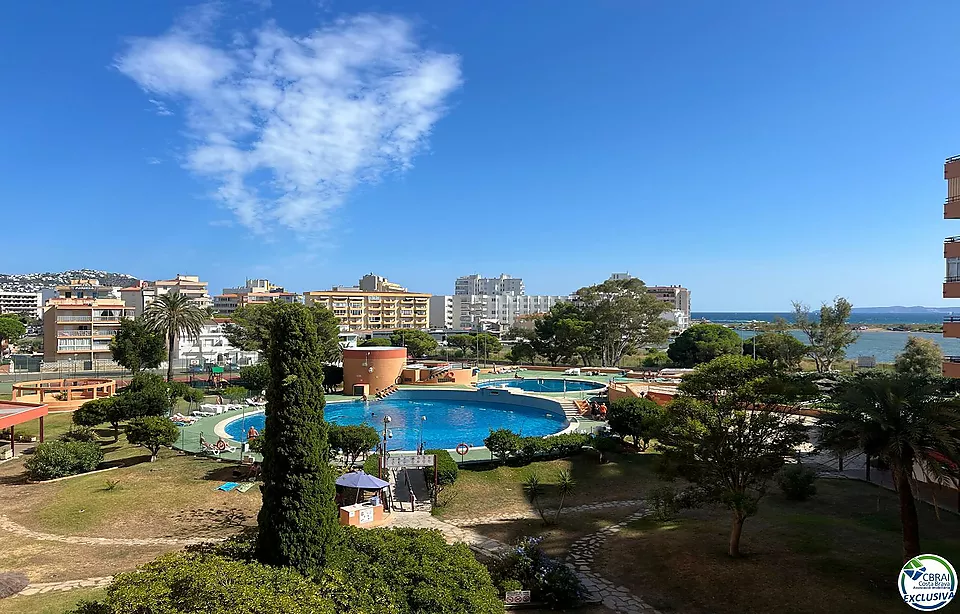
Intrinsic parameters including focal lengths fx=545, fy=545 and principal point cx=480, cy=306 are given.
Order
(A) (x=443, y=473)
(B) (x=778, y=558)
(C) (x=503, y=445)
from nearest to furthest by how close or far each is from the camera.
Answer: (B) (x=778, y=558)
(A) (x=443, y=473)
(C) (x=503, y=445)

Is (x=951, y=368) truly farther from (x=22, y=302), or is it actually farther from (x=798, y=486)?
(x=22, y=302)

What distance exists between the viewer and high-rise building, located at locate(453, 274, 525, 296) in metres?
173

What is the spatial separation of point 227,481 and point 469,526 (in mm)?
9320

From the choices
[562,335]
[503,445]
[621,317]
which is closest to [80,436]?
[503,445]

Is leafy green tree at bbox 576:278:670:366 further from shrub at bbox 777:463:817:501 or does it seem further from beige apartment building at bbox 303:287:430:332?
beige apartment building at bbox 303:287:430:332

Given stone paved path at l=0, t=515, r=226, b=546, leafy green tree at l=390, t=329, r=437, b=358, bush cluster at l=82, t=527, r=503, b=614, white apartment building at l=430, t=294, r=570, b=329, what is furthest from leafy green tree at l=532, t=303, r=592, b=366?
white apartment building at l=430, t=294, r=570, b=329

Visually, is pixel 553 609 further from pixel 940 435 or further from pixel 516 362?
pixel 516 362

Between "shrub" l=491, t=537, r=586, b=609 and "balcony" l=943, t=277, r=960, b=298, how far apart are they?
1586 cm

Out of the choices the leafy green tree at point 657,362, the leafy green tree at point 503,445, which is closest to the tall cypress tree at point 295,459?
the leafy green tree at point 503,445

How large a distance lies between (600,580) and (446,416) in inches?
971

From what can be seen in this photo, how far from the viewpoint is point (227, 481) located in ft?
63.3

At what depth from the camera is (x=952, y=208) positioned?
17.8 m

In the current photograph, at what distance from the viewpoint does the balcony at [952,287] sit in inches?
702

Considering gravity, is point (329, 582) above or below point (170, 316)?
below
